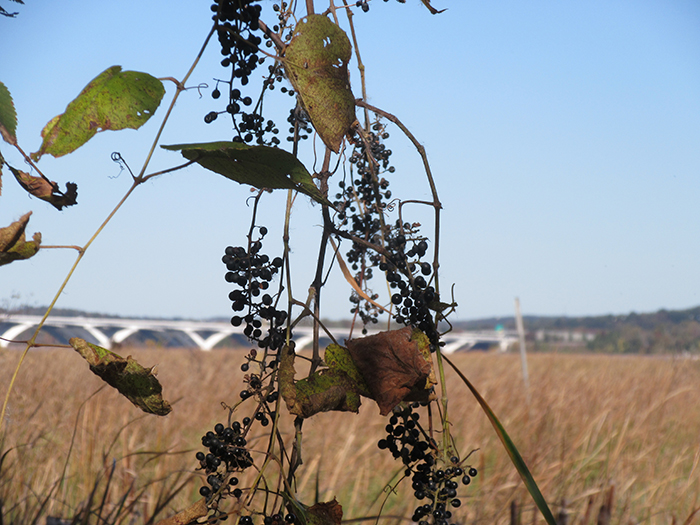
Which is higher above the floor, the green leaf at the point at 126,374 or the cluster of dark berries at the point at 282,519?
the green leaf at the point at 126,374

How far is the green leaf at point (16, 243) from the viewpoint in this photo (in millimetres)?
441

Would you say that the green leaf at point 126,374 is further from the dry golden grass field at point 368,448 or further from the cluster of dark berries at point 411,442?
the dry golden grass field at point 368,448

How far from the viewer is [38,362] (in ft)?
13.9

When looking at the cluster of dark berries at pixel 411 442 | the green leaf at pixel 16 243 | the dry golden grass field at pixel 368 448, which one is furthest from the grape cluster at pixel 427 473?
the dry golden grass field at pixel 368 448

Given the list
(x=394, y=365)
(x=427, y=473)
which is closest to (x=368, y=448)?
(x=427, y=473)

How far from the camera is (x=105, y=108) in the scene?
19.7 inches

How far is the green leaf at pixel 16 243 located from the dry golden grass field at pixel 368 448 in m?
0.98

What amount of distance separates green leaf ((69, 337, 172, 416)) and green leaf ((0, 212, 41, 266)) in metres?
0.09

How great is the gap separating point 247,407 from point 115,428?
926 mm

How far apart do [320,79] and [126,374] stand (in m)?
0.30

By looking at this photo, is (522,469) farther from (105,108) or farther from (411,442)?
(105,108)

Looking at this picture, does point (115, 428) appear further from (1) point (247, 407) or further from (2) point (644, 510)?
(2) point (644, 510)

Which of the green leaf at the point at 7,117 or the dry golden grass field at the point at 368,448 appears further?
the dry golden grass field at the point at 368,448

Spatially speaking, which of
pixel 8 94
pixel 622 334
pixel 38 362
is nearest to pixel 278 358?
pixel 8 94
